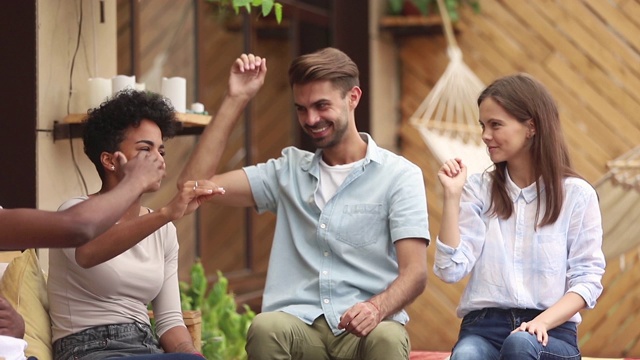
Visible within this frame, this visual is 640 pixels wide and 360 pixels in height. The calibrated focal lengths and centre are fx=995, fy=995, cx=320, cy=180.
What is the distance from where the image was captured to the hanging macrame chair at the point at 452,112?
4.80m

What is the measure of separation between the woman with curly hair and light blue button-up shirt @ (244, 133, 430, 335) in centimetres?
32

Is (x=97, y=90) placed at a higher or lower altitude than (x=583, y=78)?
lower

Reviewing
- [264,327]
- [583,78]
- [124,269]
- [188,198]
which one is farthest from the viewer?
[583,78]

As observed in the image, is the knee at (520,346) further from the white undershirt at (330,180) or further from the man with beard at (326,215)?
the white undershirt at (330,180)

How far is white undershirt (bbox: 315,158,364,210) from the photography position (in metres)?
2.67

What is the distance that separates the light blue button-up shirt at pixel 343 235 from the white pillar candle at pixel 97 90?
606 millimetres

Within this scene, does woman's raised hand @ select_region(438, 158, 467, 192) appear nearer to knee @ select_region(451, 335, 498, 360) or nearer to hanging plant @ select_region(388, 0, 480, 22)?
knee @ select_region(451, 335, 498, 360)

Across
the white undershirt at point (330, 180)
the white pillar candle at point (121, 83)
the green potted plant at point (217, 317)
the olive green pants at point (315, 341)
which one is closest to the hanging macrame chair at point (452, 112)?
the green potted plant at point (217, 317)

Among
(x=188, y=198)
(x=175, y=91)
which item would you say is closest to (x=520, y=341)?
(x=188, y=198)

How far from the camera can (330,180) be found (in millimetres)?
2691

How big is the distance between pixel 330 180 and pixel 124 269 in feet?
2.09

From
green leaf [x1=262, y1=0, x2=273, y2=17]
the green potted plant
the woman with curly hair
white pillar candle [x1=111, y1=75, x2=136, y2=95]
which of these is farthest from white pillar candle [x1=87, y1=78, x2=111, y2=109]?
the green potted plant

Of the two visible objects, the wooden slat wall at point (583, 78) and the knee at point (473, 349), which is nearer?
the knee at point (473, 349)

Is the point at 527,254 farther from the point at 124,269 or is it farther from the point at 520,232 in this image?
the point at 124,269
